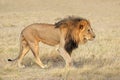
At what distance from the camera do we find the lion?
10703mm

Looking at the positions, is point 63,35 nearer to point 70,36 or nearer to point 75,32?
point 70,36

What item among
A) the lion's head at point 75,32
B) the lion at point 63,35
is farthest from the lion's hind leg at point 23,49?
the lion's head at point 75,32

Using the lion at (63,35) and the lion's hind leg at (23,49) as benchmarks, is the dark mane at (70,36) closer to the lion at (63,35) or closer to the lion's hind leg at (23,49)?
the lion at (63,35)

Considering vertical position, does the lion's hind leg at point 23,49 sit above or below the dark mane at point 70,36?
below

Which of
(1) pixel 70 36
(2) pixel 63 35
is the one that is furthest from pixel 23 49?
(1) pixel 70 36

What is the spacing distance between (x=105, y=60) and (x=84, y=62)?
59cm

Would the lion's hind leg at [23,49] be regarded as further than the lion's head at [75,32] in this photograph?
Yes

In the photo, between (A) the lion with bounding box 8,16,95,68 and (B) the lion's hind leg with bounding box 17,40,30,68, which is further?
(B) the lion's hind leg with bounding box 17,40,30,68

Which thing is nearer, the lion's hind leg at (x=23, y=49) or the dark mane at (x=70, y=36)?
the dark mane at (x=70, y=36)

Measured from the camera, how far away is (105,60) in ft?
37.9

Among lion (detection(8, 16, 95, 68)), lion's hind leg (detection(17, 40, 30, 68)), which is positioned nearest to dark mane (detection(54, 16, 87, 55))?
lion (detection(8, 16, 95, 68))

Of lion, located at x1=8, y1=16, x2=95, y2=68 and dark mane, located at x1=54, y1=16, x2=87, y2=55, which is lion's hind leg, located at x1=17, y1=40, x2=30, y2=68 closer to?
lion, located at x1=8, y1=16, x2=95, y2=68

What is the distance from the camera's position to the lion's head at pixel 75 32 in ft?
35.1

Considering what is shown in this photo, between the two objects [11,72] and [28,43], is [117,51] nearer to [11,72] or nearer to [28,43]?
[28,43]
